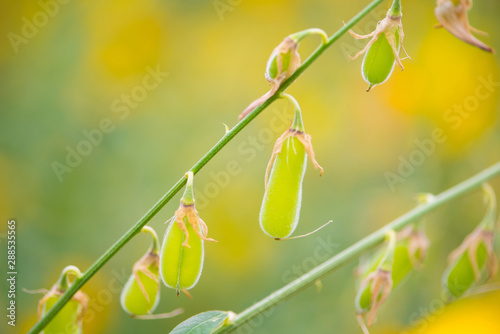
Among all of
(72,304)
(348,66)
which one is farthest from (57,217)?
(348,66)

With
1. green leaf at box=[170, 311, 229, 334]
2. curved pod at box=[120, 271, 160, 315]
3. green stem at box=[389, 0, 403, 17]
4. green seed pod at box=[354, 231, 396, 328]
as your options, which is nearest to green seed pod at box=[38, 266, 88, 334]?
curved pod at box=[120, 271, 160, 315]

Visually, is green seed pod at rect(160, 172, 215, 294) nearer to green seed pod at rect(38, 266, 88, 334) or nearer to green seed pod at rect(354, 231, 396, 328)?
green seed pod at rect(38, 266, 88, 334)

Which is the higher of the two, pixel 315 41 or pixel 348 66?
pixel 315 41

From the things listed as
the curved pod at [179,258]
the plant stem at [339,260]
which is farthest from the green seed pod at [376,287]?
the curved pod at [179,258]

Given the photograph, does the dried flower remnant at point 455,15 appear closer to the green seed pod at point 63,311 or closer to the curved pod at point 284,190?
the curved pod at point 284,190

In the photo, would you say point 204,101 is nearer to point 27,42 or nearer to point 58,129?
point 58,129

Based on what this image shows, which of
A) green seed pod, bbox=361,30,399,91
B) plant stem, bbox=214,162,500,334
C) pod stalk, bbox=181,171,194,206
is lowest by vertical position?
plant stem, bbox=214,162,500,334
